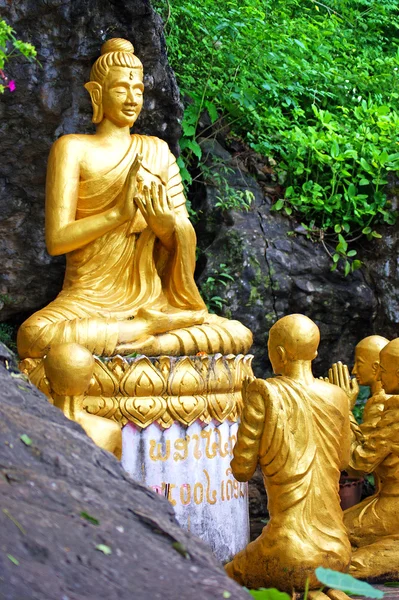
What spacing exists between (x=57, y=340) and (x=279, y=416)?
1.83m

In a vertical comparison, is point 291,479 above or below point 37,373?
above

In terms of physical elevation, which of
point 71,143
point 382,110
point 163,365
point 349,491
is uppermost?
point 382,110

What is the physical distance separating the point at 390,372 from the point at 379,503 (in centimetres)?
70

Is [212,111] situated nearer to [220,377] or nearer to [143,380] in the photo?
[220,377]

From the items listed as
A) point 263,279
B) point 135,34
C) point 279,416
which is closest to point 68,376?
point 279,416

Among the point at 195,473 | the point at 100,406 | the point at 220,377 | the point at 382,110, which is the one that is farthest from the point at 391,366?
the point at 382,110

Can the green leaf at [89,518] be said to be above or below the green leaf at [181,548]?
above

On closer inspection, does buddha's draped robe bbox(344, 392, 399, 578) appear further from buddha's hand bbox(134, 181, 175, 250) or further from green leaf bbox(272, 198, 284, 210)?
green leaf bbox(272, 198, 284, 210)

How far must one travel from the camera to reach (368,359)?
17.1 feet

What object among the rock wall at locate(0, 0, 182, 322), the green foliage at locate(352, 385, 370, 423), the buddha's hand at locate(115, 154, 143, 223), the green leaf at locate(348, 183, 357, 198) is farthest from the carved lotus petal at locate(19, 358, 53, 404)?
the green leaf at locate(348, 183, 357, 198)

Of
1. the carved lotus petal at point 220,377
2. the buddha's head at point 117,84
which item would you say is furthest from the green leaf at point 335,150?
the carved lotus petal at point 220,377

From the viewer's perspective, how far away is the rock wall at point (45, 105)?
7.36m

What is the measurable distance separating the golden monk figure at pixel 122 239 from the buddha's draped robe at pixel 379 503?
1.29 meters

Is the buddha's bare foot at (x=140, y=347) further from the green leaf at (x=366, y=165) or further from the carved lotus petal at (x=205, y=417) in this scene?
the green leaf at (x=366, y=165)
